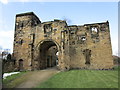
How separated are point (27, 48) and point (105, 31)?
1391 centimetres

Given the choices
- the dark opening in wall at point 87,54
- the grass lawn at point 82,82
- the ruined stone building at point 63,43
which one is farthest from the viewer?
the dark opening in wall at point 87,54

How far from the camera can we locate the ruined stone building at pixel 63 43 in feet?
52.9

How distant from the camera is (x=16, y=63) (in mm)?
17000

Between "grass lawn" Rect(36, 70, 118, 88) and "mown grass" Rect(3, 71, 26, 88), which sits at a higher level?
"grass lawn" Rect(36, 70, 118, 88)

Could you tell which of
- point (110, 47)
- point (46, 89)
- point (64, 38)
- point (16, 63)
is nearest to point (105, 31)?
point (110, 47)

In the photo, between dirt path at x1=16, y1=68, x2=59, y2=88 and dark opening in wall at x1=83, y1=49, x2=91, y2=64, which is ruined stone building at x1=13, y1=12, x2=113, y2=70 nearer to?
dark opening in wall at x1=83, y1=49, x2=91, y2=64

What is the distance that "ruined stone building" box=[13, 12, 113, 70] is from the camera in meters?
16.1

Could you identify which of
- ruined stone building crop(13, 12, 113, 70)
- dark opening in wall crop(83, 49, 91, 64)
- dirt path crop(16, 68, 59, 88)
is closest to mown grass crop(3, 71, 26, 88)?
dirt path crop(16, 68, 59, 88)

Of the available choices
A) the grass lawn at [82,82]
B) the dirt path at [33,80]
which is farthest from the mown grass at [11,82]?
the grass lawn at [82,82]

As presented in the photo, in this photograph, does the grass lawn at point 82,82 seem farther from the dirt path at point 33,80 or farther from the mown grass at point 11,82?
the mown grass at point 11,82

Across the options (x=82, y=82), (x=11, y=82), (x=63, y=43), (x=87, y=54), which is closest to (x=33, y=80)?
(x=11, y=82)

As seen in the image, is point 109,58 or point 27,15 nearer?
point 109,58

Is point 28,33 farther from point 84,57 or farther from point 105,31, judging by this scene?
point 105,31

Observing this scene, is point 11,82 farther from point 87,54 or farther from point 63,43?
point 87,54
